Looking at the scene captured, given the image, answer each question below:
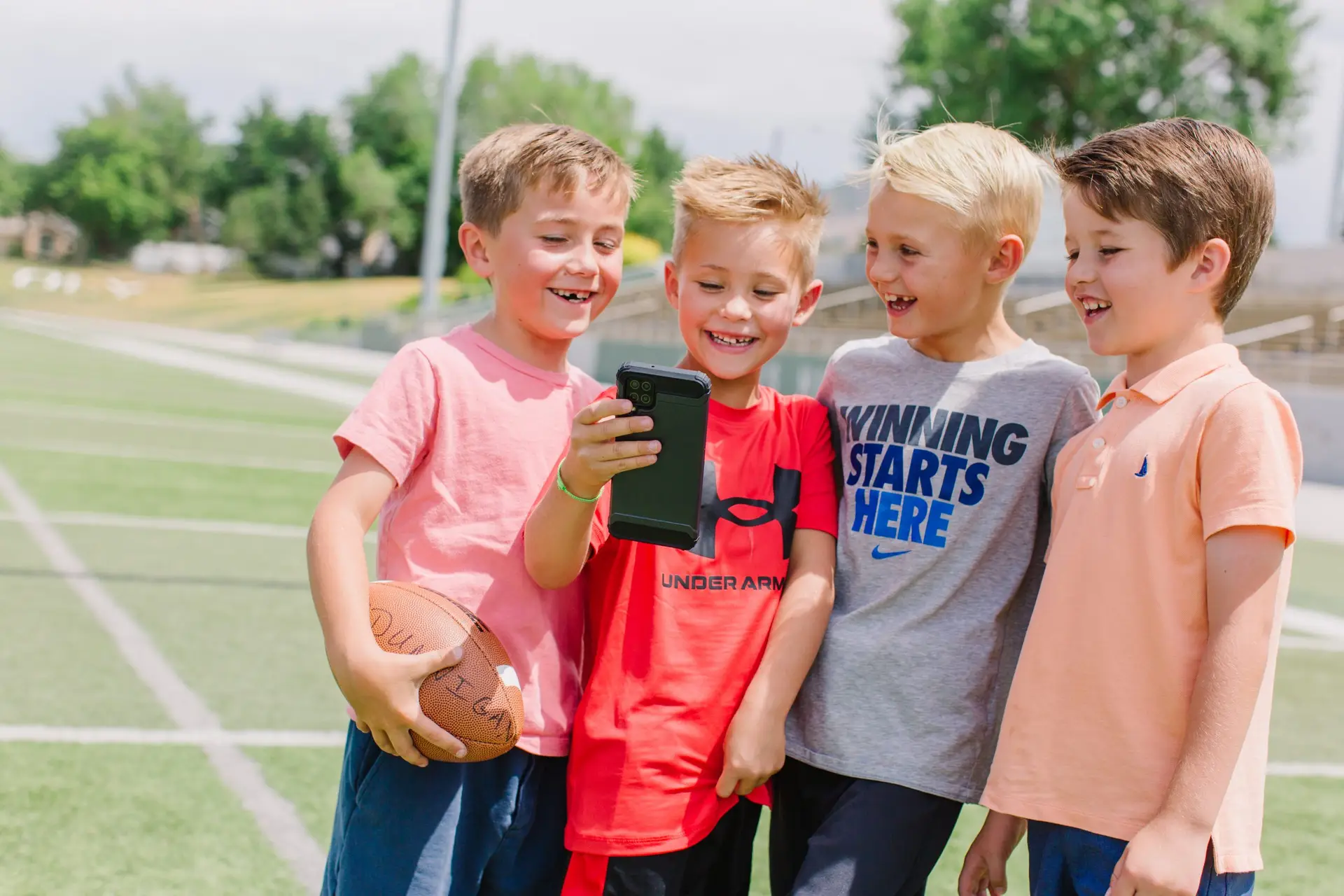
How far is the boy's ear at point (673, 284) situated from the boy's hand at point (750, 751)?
2.57ft

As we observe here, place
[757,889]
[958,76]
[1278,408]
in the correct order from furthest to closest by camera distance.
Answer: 1. [958,76]
2. [757,889]
3. [1278,408]

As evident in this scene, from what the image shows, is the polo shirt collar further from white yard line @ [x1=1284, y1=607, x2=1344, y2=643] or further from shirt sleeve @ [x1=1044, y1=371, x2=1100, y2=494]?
white yard line @ [x1=1284, y1=607, x2=1344, y2=643]

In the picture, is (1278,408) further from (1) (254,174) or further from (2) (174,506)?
(1) (254,174)

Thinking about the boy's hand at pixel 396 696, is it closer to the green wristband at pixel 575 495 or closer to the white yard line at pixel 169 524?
the green wristband at pixel 575 495

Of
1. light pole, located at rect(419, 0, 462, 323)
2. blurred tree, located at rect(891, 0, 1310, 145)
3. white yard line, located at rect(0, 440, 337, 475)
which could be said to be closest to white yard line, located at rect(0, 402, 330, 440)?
white yard line, located at rect(0, 440, 337, 475)

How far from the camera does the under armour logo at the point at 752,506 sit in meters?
2.28

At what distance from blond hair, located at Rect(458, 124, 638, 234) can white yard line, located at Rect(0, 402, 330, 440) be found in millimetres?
11235

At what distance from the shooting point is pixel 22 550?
6.82 m

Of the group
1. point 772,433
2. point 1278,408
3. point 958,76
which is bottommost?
point 772,433

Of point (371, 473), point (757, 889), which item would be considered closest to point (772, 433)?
point (371, 473)

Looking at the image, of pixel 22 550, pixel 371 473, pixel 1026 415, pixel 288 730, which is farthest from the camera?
pixel 22 550

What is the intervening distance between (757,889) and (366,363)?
29949 mm

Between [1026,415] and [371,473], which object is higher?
[1026,415]

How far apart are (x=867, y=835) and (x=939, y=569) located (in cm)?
49
